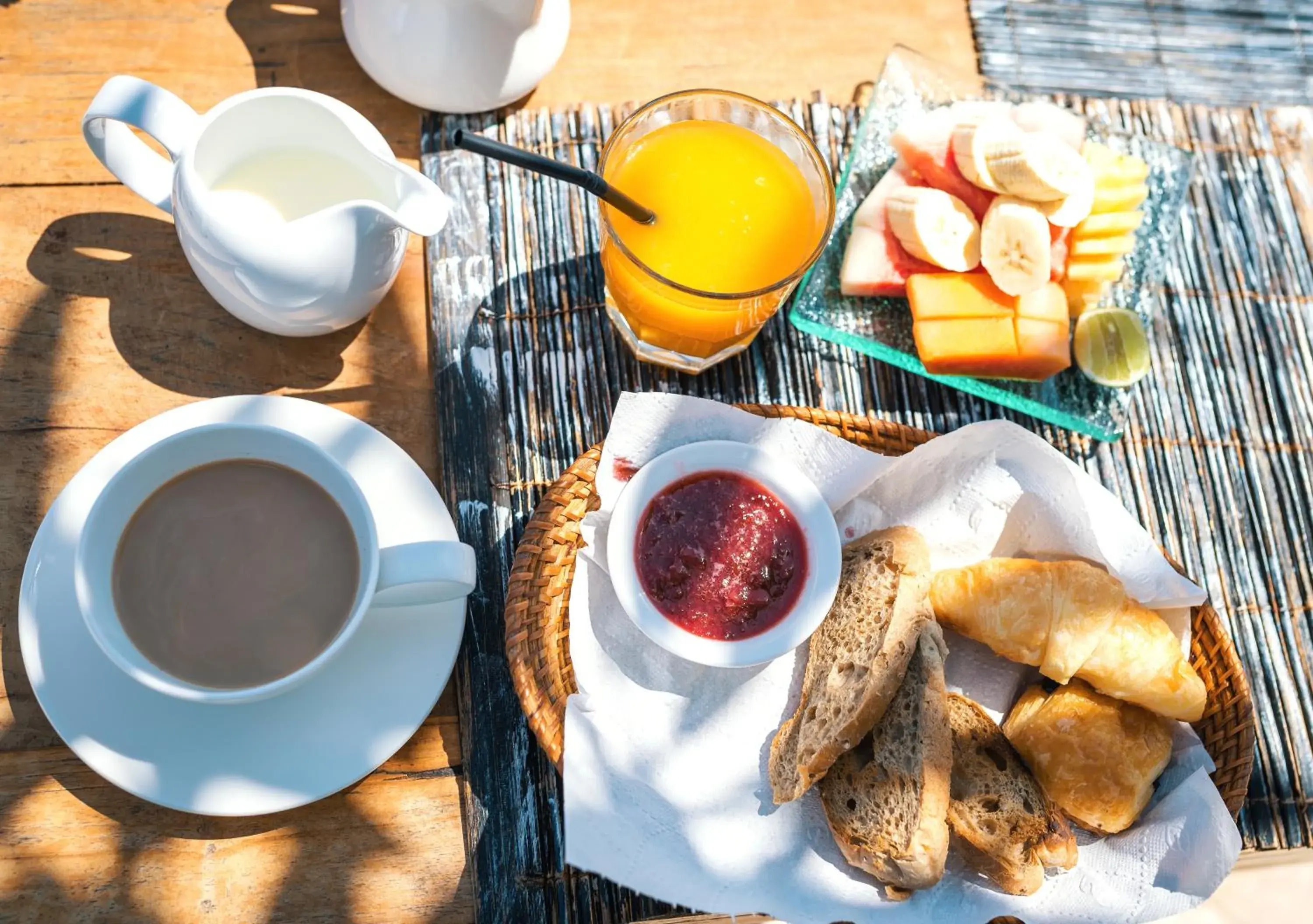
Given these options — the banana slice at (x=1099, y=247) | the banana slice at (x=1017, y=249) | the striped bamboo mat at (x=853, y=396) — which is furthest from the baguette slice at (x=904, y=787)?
the banana slice at (x=1099, y=247)

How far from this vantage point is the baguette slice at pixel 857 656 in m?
1.22

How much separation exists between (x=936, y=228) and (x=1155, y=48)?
665 millimetres

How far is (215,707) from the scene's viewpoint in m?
1.16

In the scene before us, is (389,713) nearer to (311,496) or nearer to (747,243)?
(311,496)

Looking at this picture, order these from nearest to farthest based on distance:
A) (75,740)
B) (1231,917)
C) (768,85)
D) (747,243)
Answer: (75,740)
(747,243)
(1231,917)
(768,85)

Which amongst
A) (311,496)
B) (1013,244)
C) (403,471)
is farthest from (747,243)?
(311,496)

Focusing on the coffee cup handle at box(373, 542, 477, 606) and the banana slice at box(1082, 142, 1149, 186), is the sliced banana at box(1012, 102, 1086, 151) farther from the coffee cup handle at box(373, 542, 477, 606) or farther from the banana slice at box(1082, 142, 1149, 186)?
the coffee cup handle at box(373, 542, 477, 606)

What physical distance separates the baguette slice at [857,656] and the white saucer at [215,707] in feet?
1.44

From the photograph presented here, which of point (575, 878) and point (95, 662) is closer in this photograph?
point (95, 662)

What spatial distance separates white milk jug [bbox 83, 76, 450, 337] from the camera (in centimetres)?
118

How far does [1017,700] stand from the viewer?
137cm

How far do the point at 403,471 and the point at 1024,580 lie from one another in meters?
0.80

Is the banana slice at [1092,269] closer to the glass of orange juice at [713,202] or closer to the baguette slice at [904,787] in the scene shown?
the glass of orange juice at [713,202]

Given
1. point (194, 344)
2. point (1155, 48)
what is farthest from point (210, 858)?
point (1155, 48)
